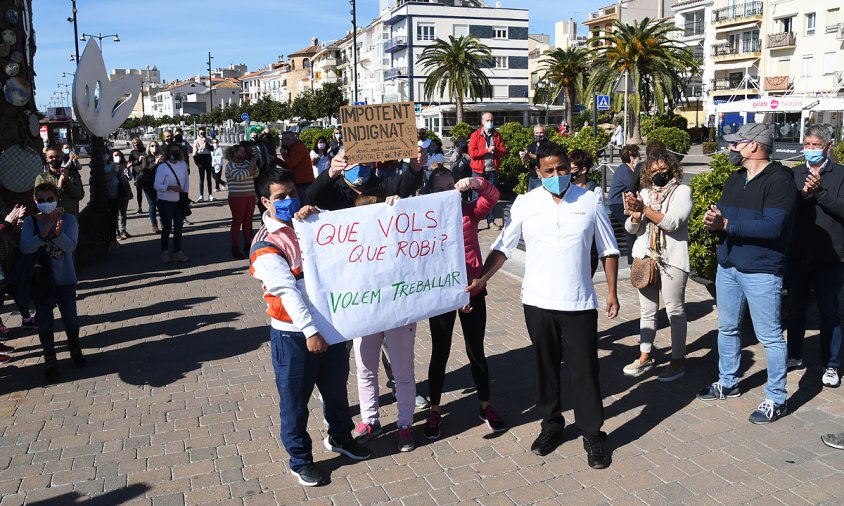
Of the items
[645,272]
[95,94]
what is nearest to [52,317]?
[645,272]

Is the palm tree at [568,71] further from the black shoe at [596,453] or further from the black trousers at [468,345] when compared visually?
the black shoe at [596,453]

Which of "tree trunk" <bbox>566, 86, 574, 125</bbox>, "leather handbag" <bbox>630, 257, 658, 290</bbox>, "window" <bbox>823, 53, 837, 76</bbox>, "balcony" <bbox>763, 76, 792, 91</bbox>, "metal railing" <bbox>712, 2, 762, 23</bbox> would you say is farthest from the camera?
"tree trunk" <bbox>566, 86, 574, 125</bbox>

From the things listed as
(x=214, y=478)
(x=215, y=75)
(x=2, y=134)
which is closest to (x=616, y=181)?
(x=214, y=478)

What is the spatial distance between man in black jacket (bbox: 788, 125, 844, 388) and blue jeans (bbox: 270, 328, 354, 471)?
3829 millimetres

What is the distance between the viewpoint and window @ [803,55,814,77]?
53.0 meters

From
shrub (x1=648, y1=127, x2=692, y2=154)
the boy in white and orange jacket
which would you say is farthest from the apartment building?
the boy in white and orange jacket

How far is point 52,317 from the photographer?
6.57m

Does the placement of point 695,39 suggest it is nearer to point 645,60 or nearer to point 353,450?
point 645,60

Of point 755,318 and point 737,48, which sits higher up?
point 737,48

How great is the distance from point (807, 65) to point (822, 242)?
55689 millimetres

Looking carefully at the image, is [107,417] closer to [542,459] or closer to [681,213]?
[542,459]

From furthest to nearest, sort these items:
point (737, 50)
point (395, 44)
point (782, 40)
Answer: point (395, 44), point (737, 50), point (782, 40)

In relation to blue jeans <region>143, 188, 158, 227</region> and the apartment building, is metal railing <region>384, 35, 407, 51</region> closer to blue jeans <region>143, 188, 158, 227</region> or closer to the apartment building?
the apartment building

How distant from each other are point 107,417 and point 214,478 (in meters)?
1.55
